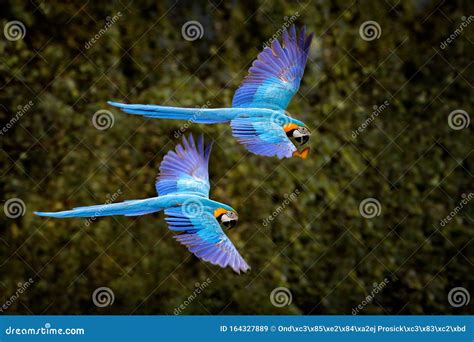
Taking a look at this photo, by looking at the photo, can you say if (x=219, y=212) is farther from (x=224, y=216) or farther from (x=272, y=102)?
(x=272, y=102)

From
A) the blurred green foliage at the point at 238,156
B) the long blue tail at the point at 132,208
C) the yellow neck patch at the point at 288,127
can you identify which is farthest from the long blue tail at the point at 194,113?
the blurred green foliage at the point at 238,156

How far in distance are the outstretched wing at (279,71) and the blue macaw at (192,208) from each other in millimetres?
453

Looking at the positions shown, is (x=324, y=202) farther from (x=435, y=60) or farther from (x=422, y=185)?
(x=435, y=60)

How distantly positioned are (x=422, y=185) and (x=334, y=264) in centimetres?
82

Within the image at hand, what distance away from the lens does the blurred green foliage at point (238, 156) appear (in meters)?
5.46

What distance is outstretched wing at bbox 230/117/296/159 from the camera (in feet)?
14.0

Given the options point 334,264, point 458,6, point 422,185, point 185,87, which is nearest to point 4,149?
point 185,87

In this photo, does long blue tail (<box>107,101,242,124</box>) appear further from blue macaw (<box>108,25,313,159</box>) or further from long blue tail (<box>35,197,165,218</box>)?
long blue tail (<box>35,197,165,218</box>)

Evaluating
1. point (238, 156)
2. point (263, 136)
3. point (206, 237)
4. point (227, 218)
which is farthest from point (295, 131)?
point (238, 156)

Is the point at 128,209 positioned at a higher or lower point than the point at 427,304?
lower

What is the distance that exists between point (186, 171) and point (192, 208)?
0.94 ft

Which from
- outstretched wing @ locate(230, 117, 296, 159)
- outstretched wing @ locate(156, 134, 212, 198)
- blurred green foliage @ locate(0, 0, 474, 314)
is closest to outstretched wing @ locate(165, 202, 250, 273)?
outstretched wing @ locate(156, 134, 212, 198)

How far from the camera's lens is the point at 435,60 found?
5703mm

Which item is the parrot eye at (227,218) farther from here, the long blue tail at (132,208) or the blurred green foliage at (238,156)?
the blurred green foliage at (238,156)
